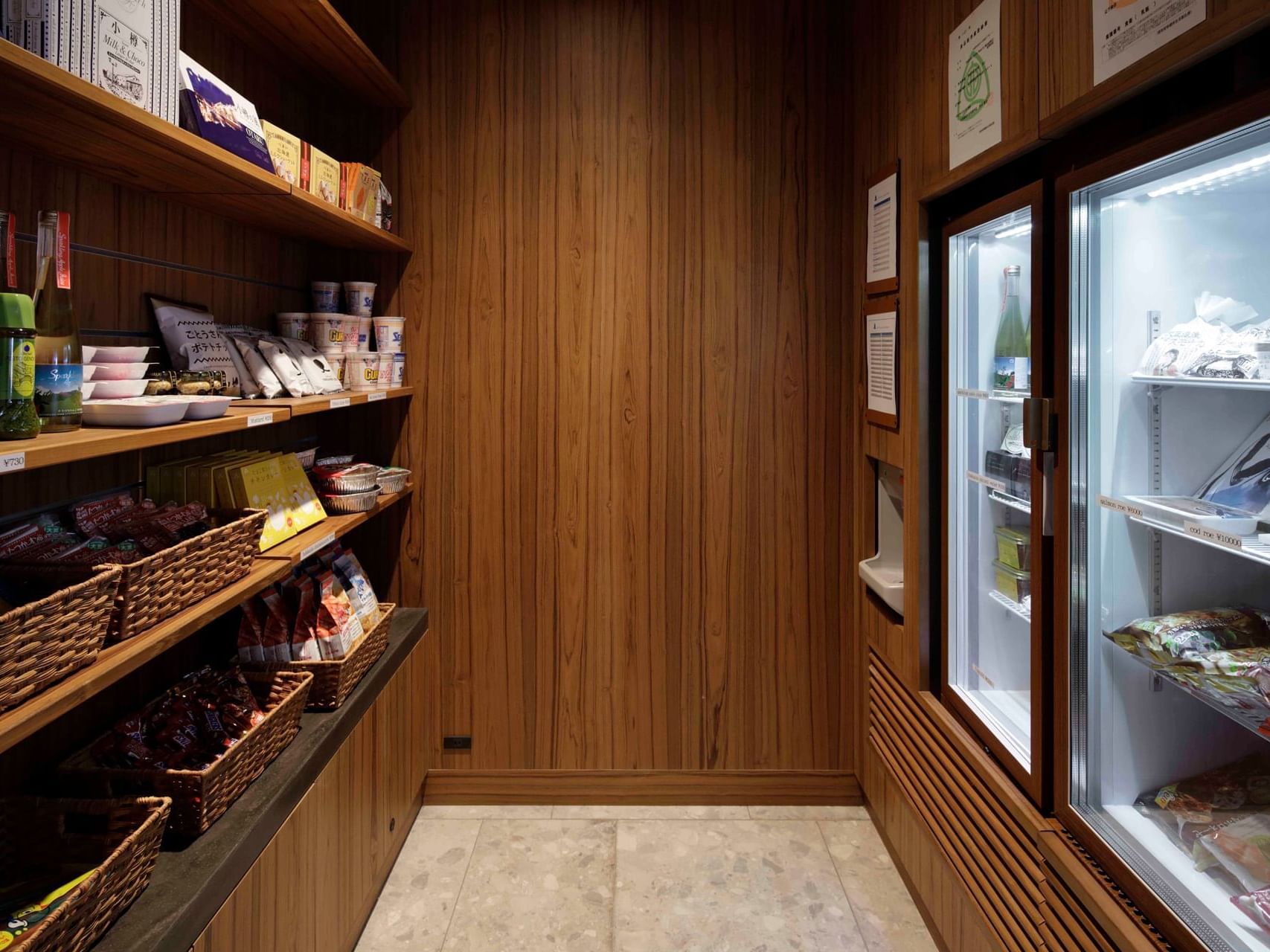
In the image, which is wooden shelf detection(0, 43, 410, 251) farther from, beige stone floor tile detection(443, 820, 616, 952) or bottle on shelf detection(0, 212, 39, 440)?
beige stone floor tile detection(443, 820, 616, 952)

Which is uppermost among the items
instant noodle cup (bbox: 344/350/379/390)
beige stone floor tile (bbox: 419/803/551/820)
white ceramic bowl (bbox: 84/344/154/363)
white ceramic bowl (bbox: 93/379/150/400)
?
instant noodle cup (bbox: 344/350/379/390)

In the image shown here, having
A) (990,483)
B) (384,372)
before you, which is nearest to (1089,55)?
(990,483)

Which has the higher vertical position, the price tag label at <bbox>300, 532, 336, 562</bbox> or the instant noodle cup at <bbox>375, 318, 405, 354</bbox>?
the instant noodle cup at <bbox>375, 318, 405, 354</bbox>

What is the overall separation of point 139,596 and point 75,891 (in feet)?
1.52

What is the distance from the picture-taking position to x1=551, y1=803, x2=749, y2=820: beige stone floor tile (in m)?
3.01

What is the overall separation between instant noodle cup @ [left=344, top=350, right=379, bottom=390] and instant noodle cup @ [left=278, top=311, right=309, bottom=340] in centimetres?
15

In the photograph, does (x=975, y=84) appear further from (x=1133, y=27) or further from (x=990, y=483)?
(x=990, y=483)

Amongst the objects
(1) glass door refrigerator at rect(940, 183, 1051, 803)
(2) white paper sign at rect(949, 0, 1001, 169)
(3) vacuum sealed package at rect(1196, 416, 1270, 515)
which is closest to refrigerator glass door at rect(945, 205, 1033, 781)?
(1) glass door refrigerator at rect(940, 183, 1051, 803)

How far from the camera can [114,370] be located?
1.59 metres

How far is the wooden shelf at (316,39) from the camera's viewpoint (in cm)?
221

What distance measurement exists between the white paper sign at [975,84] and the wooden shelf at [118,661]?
1.81 metres

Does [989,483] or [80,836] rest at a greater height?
[989,483]

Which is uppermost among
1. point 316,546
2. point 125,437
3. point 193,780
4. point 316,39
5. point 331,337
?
point 316,39

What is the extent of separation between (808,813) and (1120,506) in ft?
6.43
